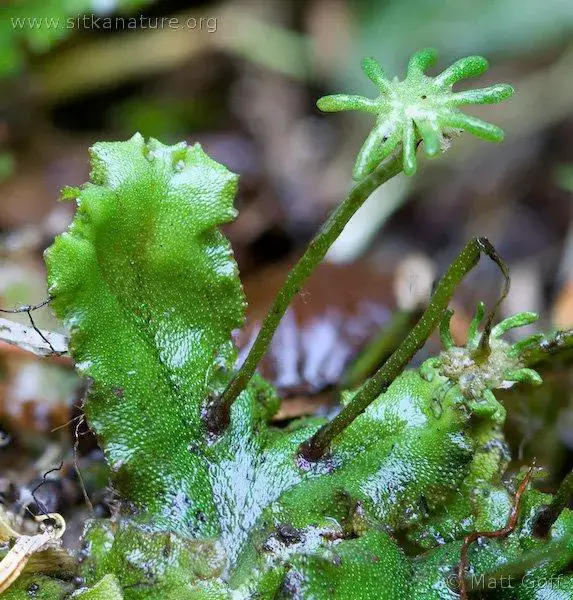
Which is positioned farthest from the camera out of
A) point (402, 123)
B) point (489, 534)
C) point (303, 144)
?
point (303, 144)

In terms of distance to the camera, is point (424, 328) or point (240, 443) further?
point (240, 443)

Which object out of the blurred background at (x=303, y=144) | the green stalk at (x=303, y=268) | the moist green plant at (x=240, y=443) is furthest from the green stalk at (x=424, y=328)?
the blurred background at (x=303, y=144)

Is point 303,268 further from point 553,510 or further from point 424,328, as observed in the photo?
point 553,510

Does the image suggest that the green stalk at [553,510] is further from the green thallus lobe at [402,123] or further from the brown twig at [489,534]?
the green thallus lobe at [402,123]

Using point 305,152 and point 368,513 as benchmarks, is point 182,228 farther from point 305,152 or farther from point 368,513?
point 305,152

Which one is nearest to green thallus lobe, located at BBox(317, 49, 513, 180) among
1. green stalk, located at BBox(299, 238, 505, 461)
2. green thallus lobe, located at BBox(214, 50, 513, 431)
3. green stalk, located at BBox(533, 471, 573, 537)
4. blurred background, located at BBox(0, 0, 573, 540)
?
green thallus lobe, located at BBox(214, 50, 513, 431)

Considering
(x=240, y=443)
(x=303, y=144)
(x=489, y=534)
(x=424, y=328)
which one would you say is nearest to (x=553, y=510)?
(x=489, y=534)

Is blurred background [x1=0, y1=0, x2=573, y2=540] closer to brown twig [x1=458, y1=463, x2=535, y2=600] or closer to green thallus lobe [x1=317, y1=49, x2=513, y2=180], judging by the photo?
brown twig [x1=458, y1=463, x2=535, y2=600]
